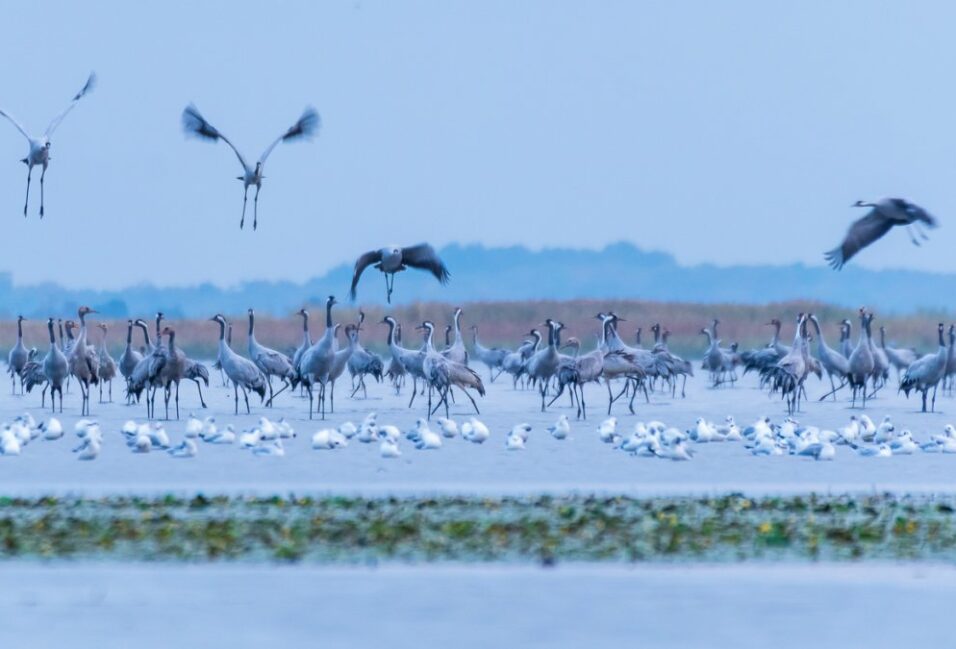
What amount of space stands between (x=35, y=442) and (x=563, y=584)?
35.6 ft

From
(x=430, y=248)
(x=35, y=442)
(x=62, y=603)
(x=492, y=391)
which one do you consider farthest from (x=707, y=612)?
(x=492, y=391)

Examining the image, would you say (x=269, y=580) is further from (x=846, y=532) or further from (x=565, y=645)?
(x=846, y=532)

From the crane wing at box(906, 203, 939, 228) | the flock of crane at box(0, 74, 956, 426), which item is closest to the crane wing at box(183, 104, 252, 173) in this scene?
the flock of crane at box(0, 74, 956, 426)

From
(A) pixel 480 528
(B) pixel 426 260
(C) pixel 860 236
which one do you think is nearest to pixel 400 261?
(B) pixel 426 260

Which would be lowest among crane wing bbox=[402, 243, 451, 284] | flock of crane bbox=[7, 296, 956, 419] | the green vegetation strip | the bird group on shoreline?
the green vegetation strip

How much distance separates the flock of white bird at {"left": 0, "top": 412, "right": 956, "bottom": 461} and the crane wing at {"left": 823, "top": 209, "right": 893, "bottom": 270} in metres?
2.64

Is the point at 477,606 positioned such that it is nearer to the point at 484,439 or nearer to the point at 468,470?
the point at 468,470

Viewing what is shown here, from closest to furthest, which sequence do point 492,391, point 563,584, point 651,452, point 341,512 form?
point 563,584 → point 341,512 → point 651,452 → point 492,391

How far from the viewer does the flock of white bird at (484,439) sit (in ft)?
61.7

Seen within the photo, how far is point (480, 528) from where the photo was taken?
1302 centimetres

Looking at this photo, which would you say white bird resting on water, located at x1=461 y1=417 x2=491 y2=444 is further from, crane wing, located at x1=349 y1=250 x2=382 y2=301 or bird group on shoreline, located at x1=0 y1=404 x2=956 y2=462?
crane wing, located at x1=349 y1=250 x2=382 y2=301

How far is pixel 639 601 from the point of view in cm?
1057

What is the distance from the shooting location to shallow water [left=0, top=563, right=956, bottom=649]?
31.6ft

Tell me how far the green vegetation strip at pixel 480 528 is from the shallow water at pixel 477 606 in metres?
0.46
